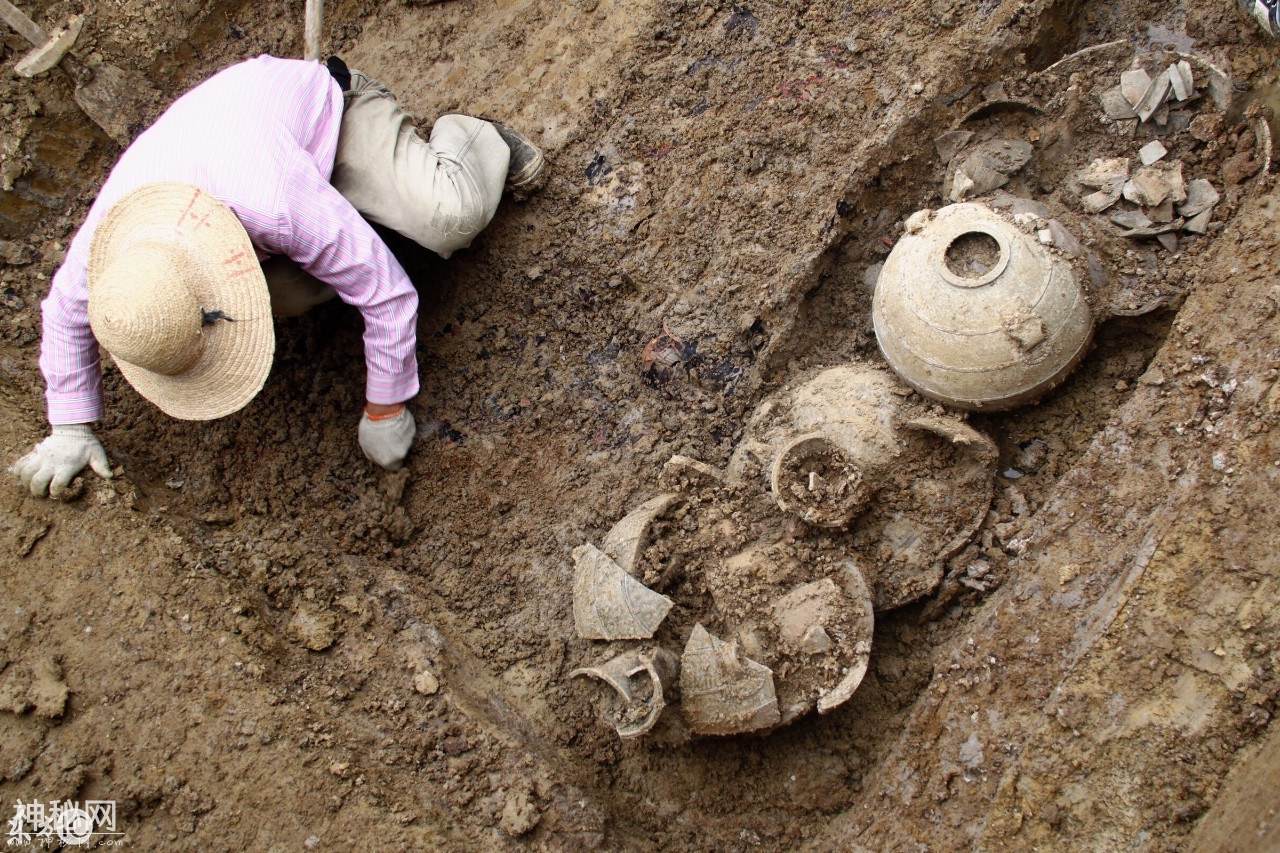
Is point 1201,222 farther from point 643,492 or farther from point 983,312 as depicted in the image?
point 643,492

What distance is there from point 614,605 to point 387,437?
3.92 feet

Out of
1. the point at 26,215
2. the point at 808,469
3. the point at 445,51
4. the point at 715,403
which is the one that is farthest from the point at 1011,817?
the point at 26,215

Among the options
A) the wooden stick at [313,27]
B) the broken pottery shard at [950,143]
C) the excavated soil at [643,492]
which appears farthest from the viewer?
the wooden stick at [313,27]

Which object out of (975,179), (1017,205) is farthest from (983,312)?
(975,179)

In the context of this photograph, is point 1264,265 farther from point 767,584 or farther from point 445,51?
point 445,51

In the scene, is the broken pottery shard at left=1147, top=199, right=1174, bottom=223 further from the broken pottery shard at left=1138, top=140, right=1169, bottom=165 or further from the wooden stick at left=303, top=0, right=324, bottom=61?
the wooden stick at left=303, top=0, right=324, bottom=61

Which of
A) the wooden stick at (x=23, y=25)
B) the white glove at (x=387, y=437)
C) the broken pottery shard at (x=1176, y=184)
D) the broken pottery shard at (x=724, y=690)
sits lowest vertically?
the broken pottery shard at (x=724, y=690)

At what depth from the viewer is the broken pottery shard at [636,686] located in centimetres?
242

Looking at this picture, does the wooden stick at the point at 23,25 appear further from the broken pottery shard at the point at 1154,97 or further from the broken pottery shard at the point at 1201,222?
the broken pottery shard at the point at 1201,222

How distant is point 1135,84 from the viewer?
9.46ft

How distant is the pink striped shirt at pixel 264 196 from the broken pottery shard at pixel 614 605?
1.09m

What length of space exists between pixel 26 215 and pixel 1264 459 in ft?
15.3

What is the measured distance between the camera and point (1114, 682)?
7.29ft

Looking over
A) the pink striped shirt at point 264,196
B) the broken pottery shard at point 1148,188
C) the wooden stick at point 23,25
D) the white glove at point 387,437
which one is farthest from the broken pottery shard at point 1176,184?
the wooden stick at point 23,25
